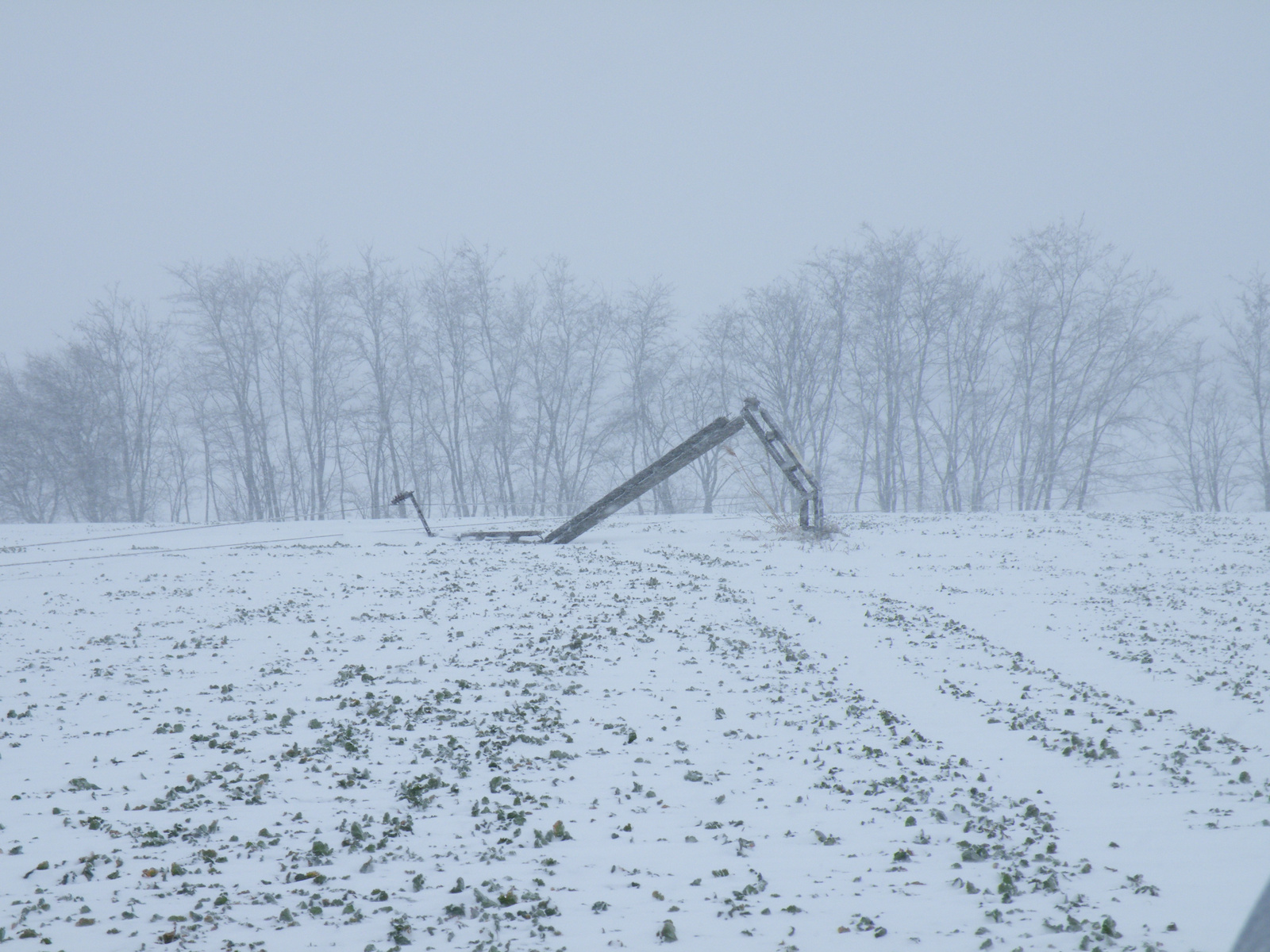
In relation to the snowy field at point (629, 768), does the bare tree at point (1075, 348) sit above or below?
above

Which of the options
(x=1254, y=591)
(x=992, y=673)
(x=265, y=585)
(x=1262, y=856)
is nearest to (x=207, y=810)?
(x=1262, y=856)

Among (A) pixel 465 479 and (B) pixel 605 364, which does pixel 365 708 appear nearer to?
(B) pixel 605 364

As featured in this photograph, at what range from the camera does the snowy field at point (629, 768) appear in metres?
3.79

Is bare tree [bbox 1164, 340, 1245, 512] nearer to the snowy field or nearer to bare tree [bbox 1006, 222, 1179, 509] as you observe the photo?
bare tree [bbox 1006, 222, 1179, 509]

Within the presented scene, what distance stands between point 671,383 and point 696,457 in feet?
67.8

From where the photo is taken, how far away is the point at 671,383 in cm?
4247

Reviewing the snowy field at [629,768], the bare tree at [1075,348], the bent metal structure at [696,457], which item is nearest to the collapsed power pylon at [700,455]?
the bent metal structure at [696,457]

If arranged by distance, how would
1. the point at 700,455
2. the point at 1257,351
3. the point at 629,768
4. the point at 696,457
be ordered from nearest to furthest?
the point at 629,768, the point at 700,455, the point at 696,457, the point at 1257,351

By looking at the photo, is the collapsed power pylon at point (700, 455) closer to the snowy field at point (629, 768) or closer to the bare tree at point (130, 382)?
the snowy field at point (629, 768)

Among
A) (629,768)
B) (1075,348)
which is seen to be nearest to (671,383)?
(1075,348)

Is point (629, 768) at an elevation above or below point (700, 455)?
below

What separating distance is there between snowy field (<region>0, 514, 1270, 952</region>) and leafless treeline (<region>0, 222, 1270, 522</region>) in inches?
1002

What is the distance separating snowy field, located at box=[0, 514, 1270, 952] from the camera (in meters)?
3.79

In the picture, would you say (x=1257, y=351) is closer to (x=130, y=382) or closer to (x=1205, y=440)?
(x=1205, y=440)
